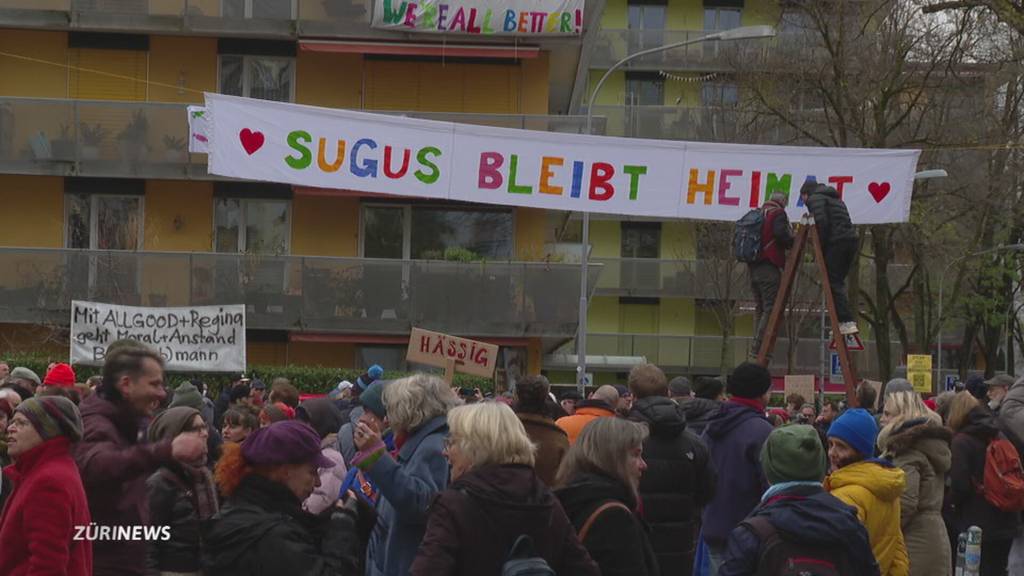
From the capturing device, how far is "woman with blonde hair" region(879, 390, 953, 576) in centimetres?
877

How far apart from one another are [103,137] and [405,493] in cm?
2613

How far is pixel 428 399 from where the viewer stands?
6.82m

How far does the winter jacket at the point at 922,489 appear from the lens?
877cm

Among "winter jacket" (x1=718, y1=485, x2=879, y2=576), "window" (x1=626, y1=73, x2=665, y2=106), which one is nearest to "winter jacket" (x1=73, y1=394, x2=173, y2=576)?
"winter jacket" (x1=718, y1=485, x2=879, y2=576)

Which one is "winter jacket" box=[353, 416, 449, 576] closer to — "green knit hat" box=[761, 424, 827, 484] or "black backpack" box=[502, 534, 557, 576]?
"black backpack" box=[502, 534, 557, 576]

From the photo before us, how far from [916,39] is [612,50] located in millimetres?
21575

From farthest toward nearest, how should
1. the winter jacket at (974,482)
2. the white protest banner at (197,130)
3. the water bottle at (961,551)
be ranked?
the white protest banner at (197,130) < the winter jacket at (974,482) < the water bottle at (961,551)

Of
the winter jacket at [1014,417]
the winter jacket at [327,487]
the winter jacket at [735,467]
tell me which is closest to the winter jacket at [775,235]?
the winter jacket at [1014,417]

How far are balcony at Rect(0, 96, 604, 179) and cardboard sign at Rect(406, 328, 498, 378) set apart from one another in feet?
47.6

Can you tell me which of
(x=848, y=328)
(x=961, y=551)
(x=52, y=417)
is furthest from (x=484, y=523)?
(x=848, y=328)

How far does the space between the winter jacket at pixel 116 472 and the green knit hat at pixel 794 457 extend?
2.54 meters

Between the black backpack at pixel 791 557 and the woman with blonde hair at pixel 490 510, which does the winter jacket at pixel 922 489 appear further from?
the woman with blonde hair at pixel 490 510

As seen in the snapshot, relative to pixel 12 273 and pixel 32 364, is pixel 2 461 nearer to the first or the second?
pixel 32 364

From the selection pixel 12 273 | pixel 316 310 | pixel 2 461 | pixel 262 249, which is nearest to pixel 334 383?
pixel 316 310
